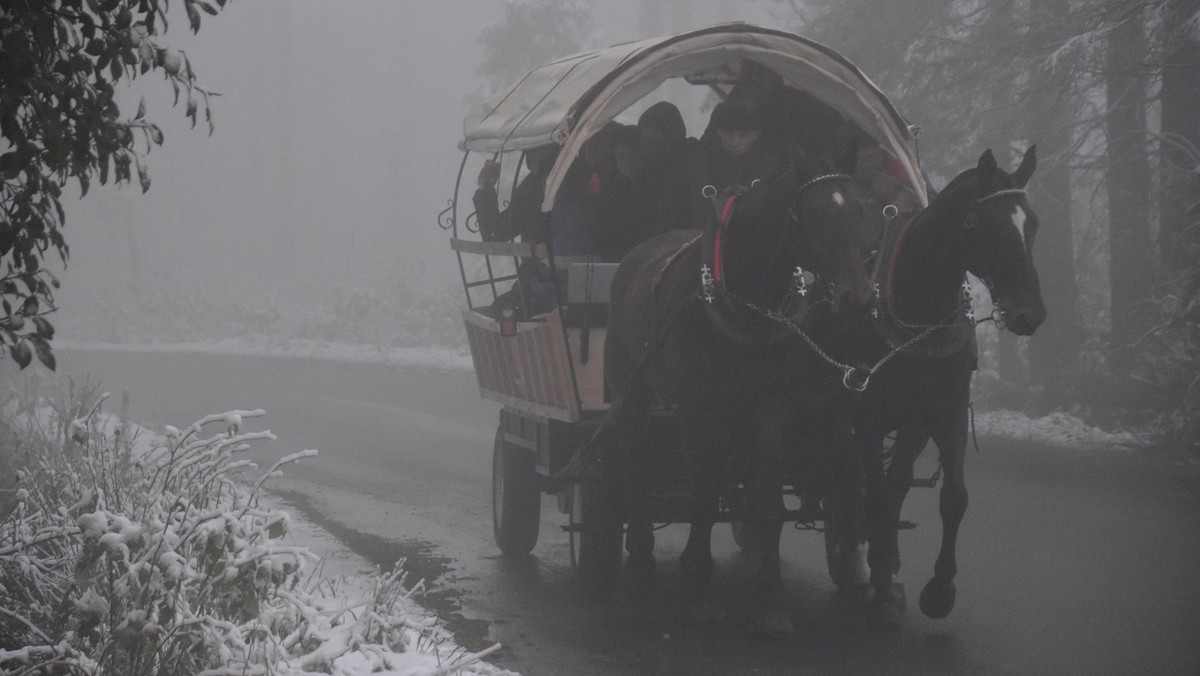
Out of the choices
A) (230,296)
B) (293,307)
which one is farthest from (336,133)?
(293,307)

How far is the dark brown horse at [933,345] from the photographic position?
6.09 m

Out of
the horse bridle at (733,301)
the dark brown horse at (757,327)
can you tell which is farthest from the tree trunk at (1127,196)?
the horse bridle at (733,301)

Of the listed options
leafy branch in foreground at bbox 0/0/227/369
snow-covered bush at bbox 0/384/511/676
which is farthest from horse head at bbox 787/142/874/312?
leafy branch in foreground at bbox 0/0/227/369

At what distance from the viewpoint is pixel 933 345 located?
21.0ft

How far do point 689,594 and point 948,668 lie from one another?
166cm

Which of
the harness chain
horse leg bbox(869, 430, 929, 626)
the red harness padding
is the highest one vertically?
the red harness padding

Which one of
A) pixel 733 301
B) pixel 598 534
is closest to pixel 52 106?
pixel 733 301

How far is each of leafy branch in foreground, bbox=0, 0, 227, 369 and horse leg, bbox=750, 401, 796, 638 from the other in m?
3.11

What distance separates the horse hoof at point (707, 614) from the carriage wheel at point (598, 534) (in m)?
0.57

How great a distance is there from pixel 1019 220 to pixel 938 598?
1.90 meters

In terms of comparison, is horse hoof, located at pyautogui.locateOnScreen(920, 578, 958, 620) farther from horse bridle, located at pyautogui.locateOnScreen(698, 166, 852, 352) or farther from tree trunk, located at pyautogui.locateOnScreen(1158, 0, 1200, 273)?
tree trunk, located at pyautogui.locateOnScreen(1158, 0, 1200, 273)

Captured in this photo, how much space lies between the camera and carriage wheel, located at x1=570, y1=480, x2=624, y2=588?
287 inches

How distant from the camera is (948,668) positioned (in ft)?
19.2

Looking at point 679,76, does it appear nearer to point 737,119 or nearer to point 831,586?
point 737,119
